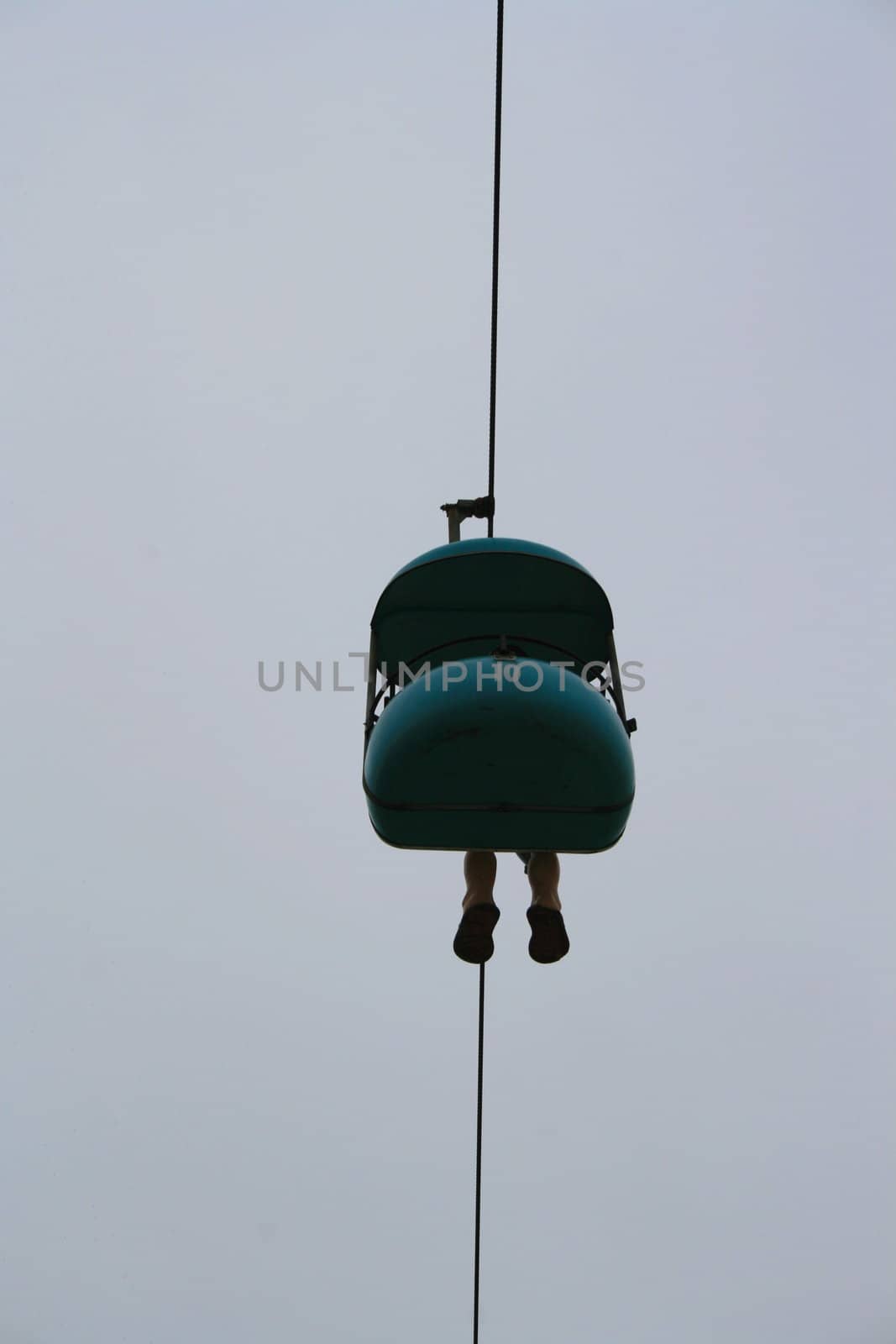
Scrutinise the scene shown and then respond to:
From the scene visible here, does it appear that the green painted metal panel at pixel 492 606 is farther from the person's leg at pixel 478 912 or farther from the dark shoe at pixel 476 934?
the dark shoe at pixel 476 934

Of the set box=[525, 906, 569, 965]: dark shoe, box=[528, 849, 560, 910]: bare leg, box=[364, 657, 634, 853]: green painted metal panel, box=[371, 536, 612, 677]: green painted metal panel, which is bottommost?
box=[525, 906, 569, 965]: dark shoe

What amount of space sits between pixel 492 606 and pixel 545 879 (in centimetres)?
118

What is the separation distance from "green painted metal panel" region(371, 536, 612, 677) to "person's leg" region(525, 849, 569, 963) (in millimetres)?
905

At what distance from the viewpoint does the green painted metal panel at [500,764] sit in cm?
457

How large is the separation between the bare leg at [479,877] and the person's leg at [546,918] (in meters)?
Result: 0.17

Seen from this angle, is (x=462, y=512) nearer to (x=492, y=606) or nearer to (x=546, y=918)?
(x=492, y=606)

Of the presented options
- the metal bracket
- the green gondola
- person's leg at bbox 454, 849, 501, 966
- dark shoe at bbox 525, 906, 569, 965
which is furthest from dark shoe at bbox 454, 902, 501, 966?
the metal bracket

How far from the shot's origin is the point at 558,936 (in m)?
5.15

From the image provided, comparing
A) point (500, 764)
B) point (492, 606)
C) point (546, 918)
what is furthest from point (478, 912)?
point (492, 606)

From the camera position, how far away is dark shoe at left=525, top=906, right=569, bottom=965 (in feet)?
16.8

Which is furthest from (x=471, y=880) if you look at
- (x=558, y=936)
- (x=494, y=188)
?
(x=494, y=188)

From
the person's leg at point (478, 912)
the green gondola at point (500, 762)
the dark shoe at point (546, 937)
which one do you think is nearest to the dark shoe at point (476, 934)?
the person's leg at point (478, 912)

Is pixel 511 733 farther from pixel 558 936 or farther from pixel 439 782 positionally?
pixel 558 936

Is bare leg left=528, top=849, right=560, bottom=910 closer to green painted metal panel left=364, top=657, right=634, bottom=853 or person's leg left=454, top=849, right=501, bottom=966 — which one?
person's leg left=454, top=849, right=501, bottom=966
